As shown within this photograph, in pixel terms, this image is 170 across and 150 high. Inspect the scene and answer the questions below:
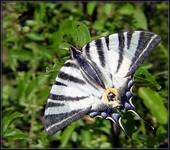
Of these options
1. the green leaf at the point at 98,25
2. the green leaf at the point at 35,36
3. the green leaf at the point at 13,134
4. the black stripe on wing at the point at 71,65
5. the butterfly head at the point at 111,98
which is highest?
the green leaf at the point at 98,25

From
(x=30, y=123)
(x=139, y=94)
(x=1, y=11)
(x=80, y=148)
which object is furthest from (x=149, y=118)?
(x=1, y=11)

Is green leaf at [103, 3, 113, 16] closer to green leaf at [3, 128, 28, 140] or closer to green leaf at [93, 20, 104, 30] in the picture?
green leaf at [93, 20, 104, 30]

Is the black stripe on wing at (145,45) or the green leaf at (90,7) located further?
the green leaf at (90,7)

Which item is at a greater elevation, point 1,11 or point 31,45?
point 1,11

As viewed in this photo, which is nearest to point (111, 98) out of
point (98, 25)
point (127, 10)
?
point (98, 25)

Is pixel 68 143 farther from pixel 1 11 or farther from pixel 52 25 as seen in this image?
pixel 1 11

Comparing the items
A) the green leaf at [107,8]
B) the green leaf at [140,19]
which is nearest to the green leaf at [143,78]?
the green leaf at [140,19]

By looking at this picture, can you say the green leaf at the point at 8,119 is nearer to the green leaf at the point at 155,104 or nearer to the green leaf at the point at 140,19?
the green leaf at the point at 155,104
